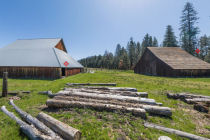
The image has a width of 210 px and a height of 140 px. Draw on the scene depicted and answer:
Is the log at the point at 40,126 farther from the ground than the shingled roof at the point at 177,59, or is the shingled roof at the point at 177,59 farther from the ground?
the shingled roof at the point at 177,59

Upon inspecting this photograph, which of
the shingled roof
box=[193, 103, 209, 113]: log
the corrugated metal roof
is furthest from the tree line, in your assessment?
box=[193, 103, 209, 113]: log

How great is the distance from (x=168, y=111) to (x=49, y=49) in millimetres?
26790

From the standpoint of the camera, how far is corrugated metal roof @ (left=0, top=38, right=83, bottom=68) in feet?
59.4

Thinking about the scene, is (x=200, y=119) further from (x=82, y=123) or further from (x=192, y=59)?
(x=192, y=59)

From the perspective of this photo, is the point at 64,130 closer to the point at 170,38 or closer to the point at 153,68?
the point at 153,68

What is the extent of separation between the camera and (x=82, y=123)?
3592 mm

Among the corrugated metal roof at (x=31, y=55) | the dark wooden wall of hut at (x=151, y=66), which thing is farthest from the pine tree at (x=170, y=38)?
the corrugated metal roof at (x=31, y=55)

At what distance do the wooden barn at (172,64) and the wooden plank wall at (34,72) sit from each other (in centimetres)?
2489

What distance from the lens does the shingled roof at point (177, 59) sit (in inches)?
782

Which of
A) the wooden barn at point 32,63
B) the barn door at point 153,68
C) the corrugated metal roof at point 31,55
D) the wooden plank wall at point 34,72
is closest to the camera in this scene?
the wooden plank wall at point 34,72

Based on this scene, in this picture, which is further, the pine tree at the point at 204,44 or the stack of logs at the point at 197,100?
the pine tree at the point at 204,44

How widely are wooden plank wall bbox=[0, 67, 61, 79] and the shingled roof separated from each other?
26.3 m

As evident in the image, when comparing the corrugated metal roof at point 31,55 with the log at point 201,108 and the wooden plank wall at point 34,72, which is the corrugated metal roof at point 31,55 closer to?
the wooden plank wall at point 34,72

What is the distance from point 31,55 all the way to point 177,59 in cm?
3763
